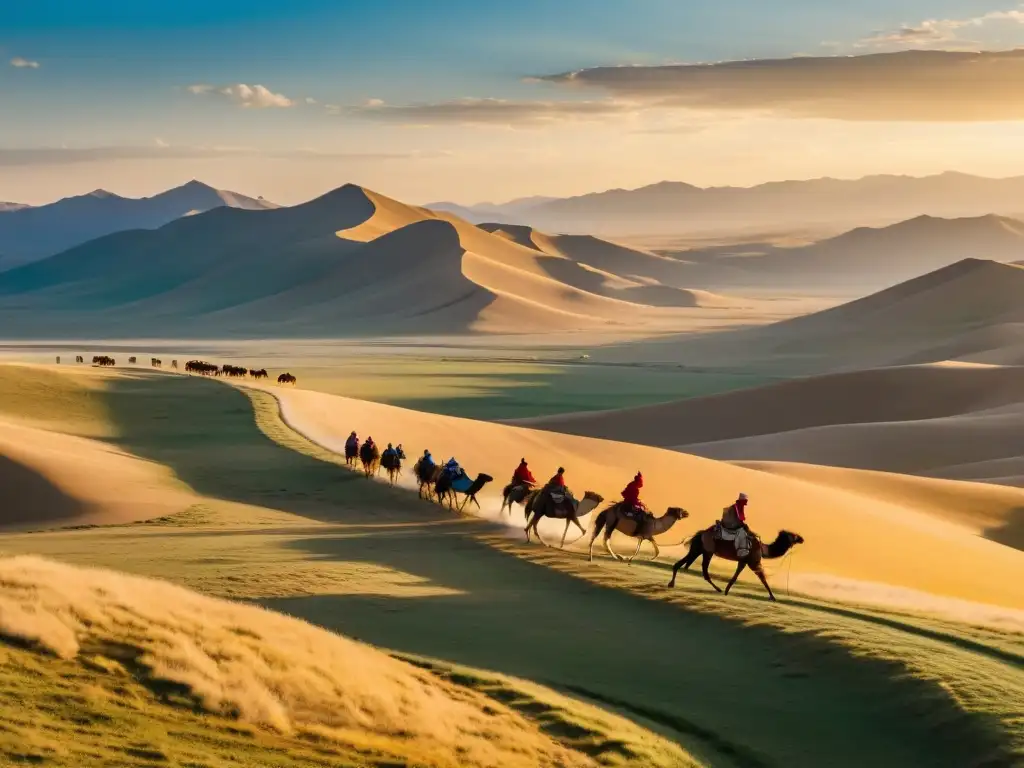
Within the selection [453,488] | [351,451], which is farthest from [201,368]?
[453,488]

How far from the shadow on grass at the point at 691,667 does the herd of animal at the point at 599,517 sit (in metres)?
1.00

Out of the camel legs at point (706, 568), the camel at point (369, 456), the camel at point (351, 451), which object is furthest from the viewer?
the camel at point (351, 451)

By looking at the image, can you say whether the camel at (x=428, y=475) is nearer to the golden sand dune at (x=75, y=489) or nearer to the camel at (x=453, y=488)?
the camel at (x=453, y=488)

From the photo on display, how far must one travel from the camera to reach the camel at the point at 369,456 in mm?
27734

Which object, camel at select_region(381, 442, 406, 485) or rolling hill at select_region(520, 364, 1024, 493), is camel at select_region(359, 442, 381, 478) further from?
rolling hill at select_region(520, 364, 1024, 493)

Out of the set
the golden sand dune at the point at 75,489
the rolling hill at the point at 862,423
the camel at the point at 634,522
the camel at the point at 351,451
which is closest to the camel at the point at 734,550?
the camel at the point at 634,522

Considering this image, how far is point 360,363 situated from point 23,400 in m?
60.2

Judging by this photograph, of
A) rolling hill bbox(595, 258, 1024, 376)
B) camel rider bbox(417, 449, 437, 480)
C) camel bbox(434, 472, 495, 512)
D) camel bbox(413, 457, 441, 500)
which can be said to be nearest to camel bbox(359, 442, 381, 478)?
camel bbox(413, 457, 441, 500)

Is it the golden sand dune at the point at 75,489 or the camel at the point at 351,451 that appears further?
the camel at the point at 351,451

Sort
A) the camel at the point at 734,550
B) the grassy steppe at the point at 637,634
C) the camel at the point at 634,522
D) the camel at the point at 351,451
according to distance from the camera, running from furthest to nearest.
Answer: the camel at the point at 351,451 < the camel at the point at 634,522 < the camel at the point at 734,550 < the grassy steppe at the point at 637,634

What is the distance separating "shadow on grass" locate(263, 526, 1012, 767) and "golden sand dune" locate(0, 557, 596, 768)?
1602mm

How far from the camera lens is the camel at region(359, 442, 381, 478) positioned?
2773 cm

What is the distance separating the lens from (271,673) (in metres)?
10.4

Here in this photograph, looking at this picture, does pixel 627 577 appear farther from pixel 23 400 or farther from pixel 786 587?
pixel 23 400
